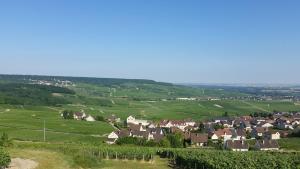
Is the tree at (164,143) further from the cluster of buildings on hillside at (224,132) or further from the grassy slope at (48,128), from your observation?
the grassy slope at (48,128)

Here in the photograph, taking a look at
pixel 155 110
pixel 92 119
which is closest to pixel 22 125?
pixel 92 119

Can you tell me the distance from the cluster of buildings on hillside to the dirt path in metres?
43.8

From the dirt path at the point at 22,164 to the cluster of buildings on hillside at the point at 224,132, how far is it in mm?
43811

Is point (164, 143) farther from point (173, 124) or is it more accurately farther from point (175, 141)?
point (173, 124)

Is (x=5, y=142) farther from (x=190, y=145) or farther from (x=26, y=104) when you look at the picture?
(x=26, y=104)

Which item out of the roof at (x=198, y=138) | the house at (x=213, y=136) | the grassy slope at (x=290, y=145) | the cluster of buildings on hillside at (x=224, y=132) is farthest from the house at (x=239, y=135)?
the roof at (x=198, y=138)

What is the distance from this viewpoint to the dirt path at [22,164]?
41741 mm

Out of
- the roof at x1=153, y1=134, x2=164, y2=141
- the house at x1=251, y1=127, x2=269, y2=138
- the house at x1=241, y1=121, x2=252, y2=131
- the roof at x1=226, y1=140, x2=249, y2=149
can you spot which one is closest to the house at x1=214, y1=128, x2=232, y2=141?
the house at x1=251, y1=127, x2=269, y2=138

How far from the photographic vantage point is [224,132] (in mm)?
114438

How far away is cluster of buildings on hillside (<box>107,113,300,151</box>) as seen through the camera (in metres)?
92.1

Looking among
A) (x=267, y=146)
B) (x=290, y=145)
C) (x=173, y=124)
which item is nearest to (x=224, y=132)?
(x=290, y=145)

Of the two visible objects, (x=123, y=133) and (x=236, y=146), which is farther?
(x=123, y=133)

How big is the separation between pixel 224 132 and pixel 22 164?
256 feet

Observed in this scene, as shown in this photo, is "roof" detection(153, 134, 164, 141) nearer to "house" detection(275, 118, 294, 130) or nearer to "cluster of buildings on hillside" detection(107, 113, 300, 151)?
"cluster of buildings on hillside" detection(107, 113, 300, 151)
